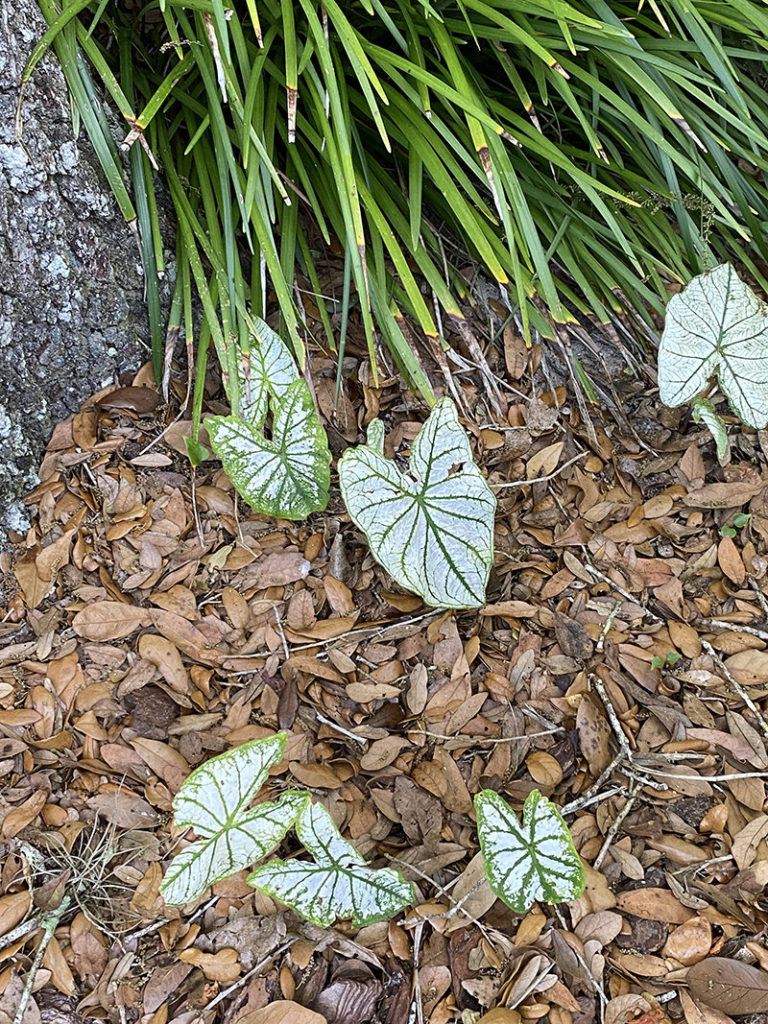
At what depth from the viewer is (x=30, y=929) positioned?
42.3 inches

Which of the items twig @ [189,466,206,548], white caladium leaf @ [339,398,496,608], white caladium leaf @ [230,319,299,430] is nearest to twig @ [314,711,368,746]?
white caladium leaf @ [339,398,496,608]

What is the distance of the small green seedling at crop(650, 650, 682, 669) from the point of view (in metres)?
1.26

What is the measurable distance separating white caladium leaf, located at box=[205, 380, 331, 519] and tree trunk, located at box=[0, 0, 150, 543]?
352mm

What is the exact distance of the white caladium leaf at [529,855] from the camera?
98 cm

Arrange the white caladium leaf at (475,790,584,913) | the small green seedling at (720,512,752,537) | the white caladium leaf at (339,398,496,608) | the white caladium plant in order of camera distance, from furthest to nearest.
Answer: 1. the small green seedling at (720,512,752,537)
2. the white caladium plant
3. the white caladium leaf at (339,398,496,608)
4. the white caladium leaf at (475,790,584,913)

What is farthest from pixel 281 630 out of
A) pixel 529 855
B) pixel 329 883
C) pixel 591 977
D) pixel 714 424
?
pixel 714 424

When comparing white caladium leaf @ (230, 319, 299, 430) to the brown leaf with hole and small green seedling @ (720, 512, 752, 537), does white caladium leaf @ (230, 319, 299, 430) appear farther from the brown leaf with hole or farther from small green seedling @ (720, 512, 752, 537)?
the brown leaf with hole

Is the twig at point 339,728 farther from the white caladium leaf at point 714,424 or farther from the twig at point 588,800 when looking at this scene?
the white caladium leaf at point 714,424

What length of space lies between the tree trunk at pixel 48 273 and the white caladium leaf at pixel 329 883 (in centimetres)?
73

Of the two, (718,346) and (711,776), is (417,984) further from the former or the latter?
(718,346)

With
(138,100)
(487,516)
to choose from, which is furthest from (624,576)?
(138,100)

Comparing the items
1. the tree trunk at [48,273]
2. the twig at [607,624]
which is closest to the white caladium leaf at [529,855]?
the twig at [607,624]

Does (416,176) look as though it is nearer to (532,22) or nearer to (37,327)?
(532,22)

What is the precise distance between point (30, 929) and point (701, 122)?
161cm
